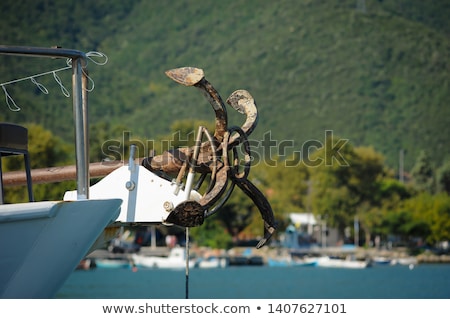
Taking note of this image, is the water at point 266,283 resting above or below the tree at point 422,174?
below

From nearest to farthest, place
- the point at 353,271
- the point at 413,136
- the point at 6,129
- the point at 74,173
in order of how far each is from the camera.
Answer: the point at 6,129 < the point at 74,173 < the point at 353,271 < the point at 413,136

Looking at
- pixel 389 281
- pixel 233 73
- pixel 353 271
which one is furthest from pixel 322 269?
pixel 233 73

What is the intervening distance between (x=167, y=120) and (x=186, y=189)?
166m

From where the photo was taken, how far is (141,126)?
175875 millimetres

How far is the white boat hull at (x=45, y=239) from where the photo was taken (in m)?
10.4

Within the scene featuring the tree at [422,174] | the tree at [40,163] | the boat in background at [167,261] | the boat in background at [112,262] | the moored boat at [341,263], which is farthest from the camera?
the tree at [422,174]

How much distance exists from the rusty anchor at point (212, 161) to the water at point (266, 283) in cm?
4339

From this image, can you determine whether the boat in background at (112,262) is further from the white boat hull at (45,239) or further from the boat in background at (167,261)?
the white boat hull at (45,239)

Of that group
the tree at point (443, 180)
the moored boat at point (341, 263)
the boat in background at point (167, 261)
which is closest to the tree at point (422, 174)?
the tree at point (443, 180)

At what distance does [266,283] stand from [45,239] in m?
62.6

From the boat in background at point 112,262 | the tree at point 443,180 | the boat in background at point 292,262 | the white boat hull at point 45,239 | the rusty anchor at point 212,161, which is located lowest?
the boat in background at point 292,262

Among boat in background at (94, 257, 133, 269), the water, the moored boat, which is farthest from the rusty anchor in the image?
boat in background at (94, 257, 133, 269)

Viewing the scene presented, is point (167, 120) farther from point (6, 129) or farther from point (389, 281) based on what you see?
point (6, 129)

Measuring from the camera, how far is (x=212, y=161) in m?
11.2
